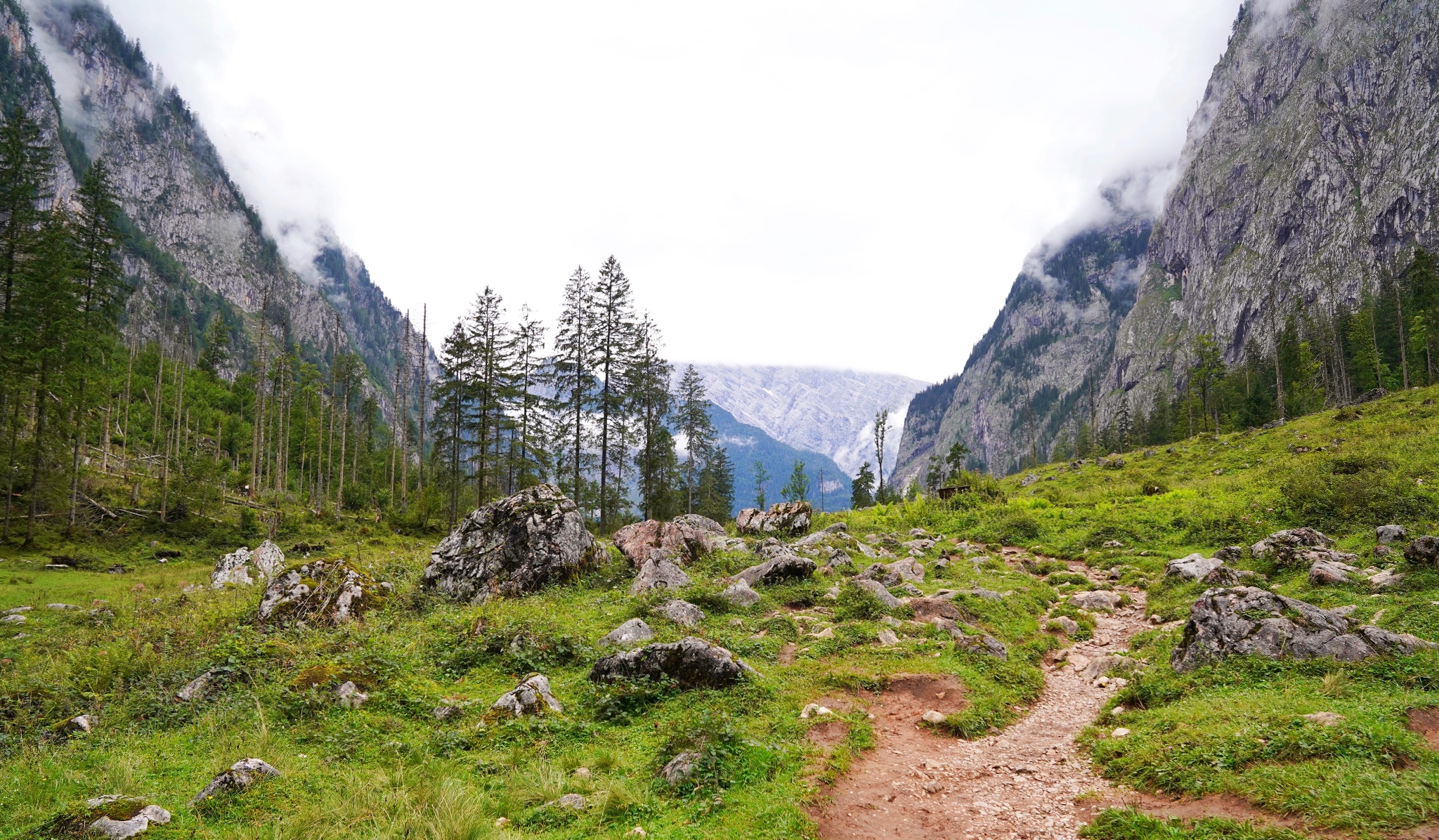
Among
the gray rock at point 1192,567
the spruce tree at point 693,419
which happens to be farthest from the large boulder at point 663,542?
the spruce tree at point 693,419

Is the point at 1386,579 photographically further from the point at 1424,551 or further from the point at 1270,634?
the point at 1270,634

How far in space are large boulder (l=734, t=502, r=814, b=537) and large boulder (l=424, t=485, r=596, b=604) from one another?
444 inches

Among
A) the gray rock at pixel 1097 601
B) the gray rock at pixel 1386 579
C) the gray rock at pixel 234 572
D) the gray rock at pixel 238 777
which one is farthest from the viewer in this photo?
the gray rock at pixel 234 572

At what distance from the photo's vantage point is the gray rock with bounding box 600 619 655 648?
42.7ft

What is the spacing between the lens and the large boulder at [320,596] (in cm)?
1518

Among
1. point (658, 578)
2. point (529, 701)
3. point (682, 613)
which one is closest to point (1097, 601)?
point (682, 613)

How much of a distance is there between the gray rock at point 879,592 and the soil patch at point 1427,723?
9.37 m

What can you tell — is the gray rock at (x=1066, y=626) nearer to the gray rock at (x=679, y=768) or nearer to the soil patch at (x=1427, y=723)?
the soil patch at (x=1427, y=723)

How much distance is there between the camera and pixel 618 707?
1009 cm

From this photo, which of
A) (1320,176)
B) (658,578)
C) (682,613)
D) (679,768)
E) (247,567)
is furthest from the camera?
(1320,176)

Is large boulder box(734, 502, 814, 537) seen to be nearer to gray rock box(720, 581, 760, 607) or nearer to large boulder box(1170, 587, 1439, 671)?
gray rock box(720, 581, 760, 607)

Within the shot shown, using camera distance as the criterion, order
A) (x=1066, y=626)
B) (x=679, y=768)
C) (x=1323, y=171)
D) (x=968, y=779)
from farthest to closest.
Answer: (x=1323, y=171)
(x=1066, y=626)
(x=968, y=779)
(x=679, y=768)

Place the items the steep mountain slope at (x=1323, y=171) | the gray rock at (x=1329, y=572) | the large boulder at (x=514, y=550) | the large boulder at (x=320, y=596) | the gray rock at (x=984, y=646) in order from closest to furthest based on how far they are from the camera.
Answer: the gray rock at (x=984, y=646) → the gray rock at (x=1329, y=572) → the large boulder at (x=320, y=596) → the large boulder at (x=514, y=550) → the steep mountain slope at (x=1323, y=171)

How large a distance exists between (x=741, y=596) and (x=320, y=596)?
1137 cm
